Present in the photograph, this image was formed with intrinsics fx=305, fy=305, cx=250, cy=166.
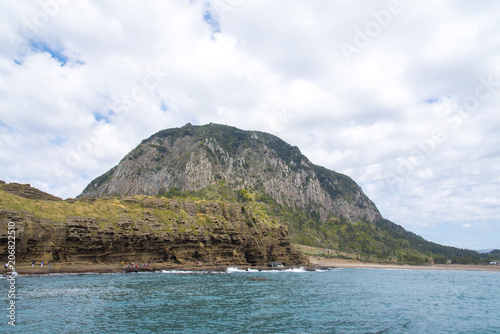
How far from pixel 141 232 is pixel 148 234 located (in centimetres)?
187

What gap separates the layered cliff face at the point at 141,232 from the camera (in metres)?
65.8

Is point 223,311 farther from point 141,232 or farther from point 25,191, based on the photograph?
point 25,191

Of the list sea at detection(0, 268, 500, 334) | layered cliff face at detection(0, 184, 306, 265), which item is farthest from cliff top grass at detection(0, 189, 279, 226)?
sea at detection(0, 268, 500, 334)

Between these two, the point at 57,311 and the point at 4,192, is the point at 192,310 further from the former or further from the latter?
the point at 4,192

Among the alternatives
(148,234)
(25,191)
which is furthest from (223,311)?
(25,191)

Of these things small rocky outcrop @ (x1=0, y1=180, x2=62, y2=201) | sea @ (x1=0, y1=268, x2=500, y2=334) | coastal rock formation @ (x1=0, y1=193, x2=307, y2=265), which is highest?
small rocky outcrop @ (x1=0, y1=180, x2=62, y2=201)

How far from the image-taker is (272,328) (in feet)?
88.6

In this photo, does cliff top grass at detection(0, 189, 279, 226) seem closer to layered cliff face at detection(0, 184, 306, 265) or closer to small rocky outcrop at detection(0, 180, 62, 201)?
layered cliff face at detection(0, 184, 306, 265)

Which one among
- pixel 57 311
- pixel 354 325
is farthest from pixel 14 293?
pixel 354 325

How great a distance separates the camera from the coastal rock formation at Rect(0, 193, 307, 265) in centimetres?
6606

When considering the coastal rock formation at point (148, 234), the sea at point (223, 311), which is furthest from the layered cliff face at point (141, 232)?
the sea at point (223, 311)

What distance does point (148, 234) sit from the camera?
81.1 metres

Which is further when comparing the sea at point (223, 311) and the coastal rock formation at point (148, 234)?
the coastal rock formation at point (148, 234)

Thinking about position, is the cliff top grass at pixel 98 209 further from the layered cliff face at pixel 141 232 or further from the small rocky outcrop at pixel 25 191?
the small rocky outcrop at pixel 25 191
